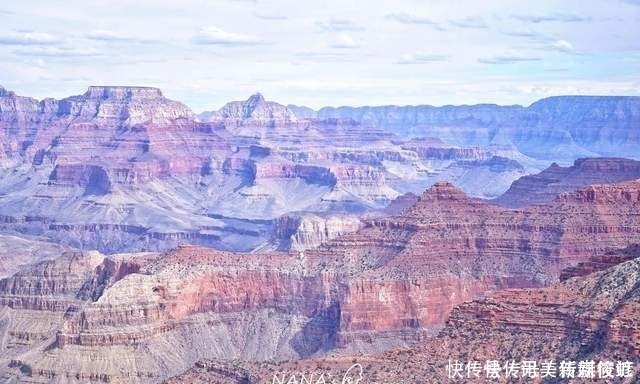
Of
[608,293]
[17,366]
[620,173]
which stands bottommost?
[17,366]

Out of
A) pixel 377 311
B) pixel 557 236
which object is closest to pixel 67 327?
pixel 377 311

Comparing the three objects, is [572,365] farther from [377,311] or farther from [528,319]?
[377,311]

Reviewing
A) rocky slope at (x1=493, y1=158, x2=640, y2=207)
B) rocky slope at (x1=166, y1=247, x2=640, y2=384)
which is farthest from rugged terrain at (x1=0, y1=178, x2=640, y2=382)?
rocky slope at (x1=166, y1=247, x2=640, y2=384)

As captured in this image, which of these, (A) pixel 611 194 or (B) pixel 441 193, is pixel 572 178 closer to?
(A) pixel 611 194

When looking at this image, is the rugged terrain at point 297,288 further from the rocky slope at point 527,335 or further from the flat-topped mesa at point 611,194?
the rocky slope at point 527,335

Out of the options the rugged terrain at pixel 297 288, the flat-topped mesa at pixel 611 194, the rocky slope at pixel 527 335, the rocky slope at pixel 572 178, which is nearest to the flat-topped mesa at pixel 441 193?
the rugged terrain at pixel 297 288

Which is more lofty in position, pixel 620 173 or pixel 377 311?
pixel 620 173

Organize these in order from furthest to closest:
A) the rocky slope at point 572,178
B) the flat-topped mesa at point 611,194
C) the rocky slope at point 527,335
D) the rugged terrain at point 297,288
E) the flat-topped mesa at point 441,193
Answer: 1. the rocky slope at point 572,178
2. the flat-topped mesa at point 441,193
3. the flat-topped mesa at point 611,194
4. the rugged terrain at point 297,288
5. the rocky slope at point 527,335

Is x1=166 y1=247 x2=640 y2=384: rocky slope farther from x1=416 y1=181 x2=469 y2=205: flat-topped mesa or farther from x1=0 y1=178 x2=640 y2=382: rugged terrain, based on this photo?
x1=416 y1=181 x2=469 y2=205: flat-topped mesa
